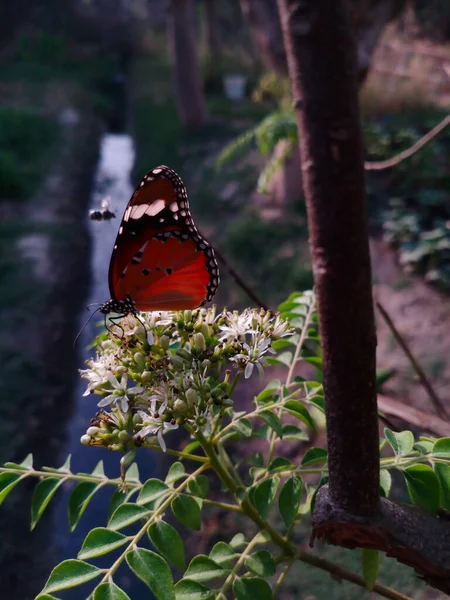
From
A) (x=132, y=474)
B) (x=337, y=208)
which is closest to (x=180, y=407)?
(x=132, y=474)

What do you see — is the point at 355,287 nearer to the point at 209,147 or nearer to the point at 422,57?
the point at 209,147

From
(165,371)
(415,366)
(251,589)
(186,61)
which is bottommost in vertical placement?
(251,589)

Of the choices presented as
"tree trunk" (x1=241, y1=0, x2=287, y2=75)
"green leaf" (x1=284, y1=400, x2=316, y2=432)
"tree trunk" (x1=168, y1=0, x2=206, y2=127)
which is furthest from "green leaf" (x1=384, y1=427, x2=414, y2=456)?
"tree trunk" (x1=168, y1=0, x2=206, y2=127)

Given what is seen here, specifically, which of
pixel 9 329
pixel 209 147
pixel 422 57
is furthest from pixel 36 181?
pixel 422 57

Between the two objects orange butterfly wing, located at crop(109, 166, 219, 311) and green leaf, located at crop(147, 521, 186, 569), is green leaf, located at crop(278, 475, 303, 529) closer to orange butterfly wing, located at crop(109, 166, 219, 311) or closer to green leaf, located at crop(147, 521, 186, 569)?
green leaf, located at crop(147, 521, 186, 569)

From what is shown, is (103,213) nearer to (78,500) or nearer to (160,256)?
(160,256)

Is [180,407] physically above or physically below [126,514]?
above

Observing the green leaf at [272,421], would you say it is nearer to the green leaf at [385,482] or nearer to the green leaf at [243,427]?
the green leaf at [243,427]

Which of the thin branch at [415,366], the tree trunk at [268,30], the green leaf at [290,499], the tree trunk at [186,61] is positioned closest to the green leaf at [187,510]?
the green leaf at [290,499]
